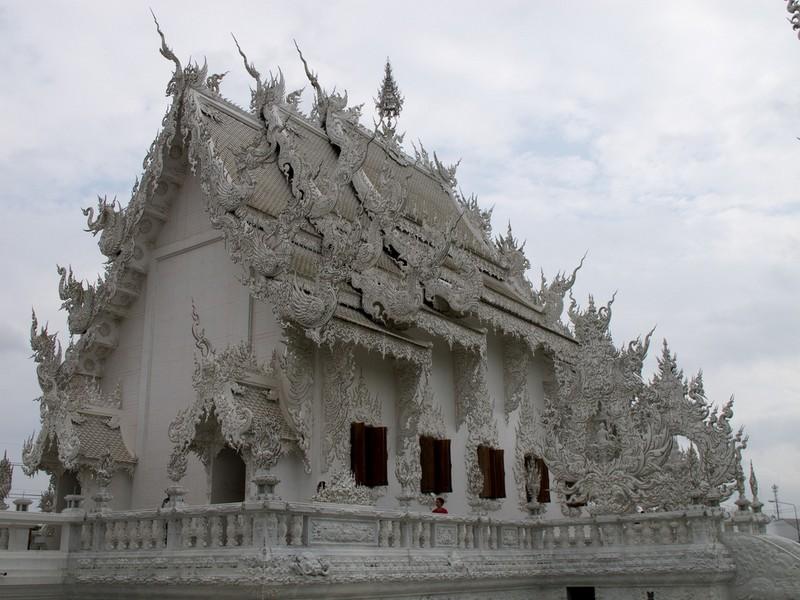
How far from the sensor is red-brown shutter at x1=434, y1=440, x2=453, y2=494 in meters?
12.6

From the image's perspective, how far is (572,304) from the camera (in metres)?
13.5

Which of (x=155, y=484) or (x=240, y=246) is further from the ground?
(x=240, y=246)

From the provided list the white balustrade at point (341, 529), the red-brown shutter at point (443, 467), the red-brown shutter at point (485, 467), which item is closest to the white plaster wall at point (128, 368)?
the white balustrade at point (341, 529)

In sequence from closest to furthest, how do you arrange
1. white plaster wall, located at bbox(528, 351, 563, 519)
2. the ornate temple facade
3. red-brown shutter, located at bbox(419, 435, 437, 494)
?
the ornate temple facade < red-brown shutter, located at bbox(419, 435, 437, 494) < white plaster wall, located at bbox(528, 351, 563, 519)

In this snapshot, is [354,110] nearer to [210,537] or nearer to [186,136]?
[186,136]

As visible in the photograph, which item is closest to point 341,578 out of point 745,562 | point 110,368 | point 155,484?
point 155,484

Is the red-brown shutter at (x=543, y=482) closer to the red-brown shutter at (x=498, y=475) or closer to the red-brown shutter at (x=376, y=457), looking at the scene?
the red-brown shutter at (x=498, y=475)

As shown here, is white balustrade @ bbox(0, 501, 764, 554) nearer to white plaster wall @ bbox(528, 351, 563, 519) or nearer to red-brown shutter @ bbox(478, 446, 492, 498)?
red-brown shutter @ bbox(478, 446, 492, 498)

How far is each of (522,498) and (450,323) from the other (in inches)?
129

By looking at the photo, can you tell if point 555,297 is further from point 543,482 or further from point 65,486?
point 65,486

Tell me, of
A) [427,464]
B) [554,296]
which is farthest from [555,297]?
[427,464]

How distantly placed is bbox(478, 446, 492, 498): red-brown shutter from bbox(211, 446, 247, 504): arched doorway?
3.87 metres

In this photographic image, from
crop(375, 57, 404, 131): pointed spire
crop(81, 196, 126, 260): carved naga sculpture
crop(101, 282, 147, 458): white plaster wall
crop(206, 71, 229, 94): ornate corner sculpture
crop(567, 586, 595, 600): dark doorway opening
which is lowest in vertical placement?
crop(567, 586, 595, 600): dark doorway opening

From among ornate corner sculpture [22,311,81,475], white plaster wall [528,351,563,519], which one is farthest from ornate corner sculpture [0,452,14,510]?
white plaster wall [528,351,563,519]
